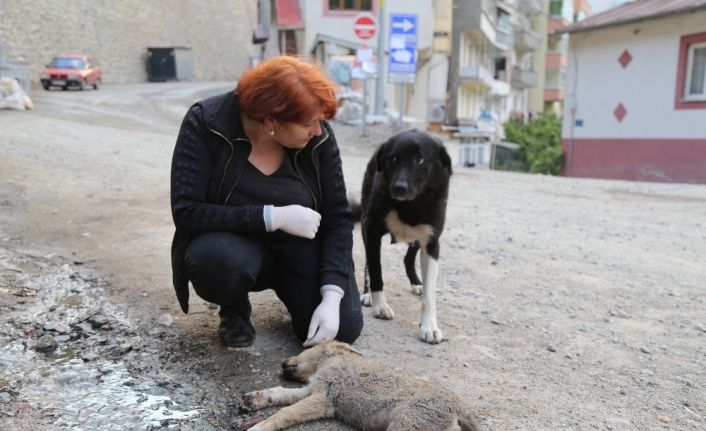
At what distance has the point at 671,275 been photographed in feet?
15.2

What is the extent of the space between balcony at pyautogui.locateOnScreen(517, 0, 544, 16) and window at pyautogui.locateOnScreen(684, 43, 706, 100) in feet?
100

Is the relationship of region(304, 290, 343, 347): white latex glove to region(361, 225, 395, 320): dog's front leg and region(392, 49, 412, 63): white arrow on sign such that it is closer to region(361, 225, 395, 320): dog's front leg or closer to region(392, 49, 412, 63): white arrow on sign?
region(361, 225, 395, 320): dog's front leg

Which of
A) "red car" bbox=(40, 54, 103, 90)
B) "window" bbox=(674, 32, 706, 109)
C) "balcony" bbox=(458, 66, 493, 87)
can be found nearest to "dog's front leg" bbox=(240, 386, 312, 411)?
"window" bbox=(674, 32, 706, 109)

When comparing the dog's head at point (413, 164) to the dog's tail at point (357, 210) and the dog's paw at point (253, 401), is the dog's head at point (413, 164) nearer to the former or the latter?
the dog's tail at point (357, 210)

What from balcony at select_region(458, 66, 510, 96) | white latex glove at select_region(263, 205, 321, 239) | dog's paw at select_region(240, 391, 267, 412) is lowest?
dog's paw at select_region(240, 391, 267, 412)

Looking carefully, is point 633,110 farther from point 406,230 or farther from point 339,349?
point 339,349

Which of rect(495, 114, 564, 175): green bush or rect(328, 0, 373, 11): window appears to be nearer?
rect(495, 114, 564, 175): green bush

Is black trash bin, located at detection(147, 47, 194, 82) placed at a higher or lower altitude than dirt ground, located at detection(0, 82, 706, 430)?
higher

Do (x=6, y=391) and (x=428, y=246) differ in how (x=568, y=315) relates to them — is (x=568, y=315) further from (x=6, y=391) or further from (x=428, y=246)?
(x=6, y=391)

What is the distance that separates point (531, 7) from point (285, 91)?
4538 centimetres

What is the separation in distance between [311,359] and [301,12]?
25.8 meters

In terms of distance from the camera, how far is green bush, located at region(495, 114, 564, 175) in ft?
82.5

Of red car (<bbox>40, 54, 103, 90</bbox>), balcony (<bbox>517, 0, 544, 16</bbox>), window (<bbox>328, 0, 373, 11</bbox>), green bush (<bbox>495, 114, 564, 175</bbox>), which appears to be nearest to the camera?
red car (<bbox>40, 54, 103, 90</bbox>)

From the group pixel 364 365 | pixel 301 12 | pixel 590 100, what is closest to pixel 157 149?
pixel 364 365
